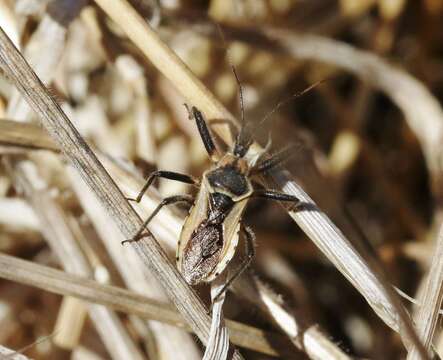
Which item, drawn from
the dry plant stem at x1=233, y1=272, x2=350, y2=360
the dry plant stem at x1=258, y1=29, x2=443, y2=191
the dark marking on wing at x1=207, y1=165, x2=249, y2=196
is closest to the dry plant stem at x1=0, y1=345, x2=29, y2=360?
the dry plant stem at x1=233, y1=272, x2=350, y2=360

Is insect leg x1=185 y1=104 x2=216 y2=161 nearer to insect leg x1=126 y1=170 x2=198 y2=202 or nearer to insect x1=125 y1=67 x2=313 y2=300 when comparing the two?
insect x1=125 y1=67 x2=313 y2=300

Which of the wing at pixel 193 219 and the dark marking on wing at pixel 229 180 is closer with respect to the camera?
the wing at pixel 193 219

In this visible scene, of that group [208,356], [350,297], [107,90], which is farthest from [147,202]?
[350,297]

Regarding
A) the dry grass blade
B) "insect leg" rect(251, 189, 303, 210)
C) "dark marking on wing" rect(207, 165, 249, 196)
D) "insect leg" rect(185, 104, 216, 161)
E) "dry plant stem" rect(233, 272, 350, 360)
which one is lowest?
"dry plant stem" rect(233, 272, 350, 360)

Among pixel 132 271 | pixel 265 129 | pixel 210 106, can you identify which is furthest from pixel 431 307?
pixel 265 129

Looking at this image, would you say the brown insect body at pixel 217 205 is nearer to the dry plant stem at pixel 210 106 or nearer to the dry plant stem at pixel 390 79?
the dry plant stem at pixel 210 106

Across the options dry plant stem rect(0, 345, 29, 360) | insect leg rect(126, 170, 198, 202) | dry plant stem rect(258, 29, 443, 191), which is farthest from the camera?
dry plant stem rect(258, 29, 443, 191)

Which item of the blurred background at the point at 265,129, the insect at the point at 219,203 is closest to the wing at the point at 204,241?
the insect at the point at 219,203

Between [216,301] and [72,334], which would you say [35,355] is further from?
[216,301]
